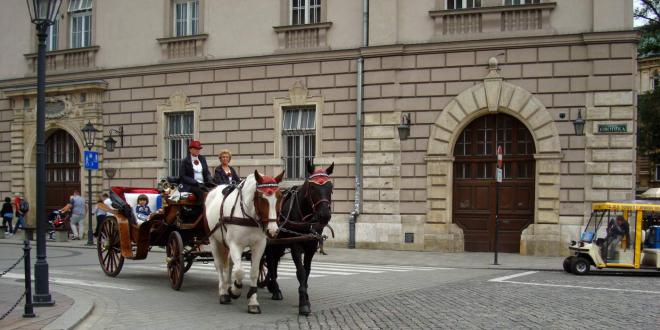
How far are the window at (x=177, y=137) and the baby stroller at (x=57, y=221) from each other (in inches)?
189

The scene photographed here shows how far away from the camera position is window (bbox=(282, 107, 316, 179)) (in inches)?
952

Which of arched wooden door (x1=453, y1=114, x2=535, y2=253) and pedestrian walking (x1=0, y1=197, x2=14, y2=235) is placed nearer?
arched wooden door (x1=453, y1=114, x2=535, y2=253)

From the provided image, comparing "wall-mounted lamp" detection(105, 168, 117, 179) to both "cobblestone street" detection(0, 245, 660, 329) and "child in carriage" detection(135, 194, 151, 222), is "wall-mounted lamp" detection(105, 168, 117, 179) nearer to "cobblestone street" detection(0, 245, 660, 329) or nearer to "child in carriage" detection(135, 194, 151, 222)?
"cobblestone street" detection(0, 245, 660, 329)

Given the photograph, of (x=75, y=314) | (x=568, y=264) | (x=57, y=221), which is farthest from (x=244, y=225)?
(x=57, y=221)

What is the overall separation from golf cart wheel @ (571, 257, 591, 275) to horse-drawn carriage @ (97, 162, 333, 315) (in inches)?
312

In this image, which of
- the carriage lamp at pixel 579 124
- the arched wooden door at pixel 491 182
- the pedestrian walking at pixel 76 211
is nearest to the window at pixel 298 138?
the arched wooden door at pixel 491 182

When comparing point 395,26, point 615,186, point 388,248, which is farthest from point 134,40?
point 615,186

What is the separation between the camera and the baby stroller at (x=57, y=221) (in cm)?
2724

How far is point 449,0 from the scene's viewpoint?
74.5 ft

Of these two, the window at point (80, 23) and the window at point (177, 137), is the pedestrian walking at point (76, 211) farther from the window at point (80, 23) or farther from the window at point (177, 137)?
the window at point (80, 23)

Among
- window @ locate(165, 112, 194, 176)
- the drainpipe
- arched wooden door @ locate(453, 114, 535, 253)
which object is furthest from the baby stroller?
arched wooden door @ locate(453, 114, 535, 253)

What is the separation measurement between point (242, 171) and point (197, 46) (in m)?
4.76

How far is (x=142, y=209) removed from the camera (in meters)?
13.9

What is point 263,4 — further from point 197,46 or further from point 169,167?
point 169,167
